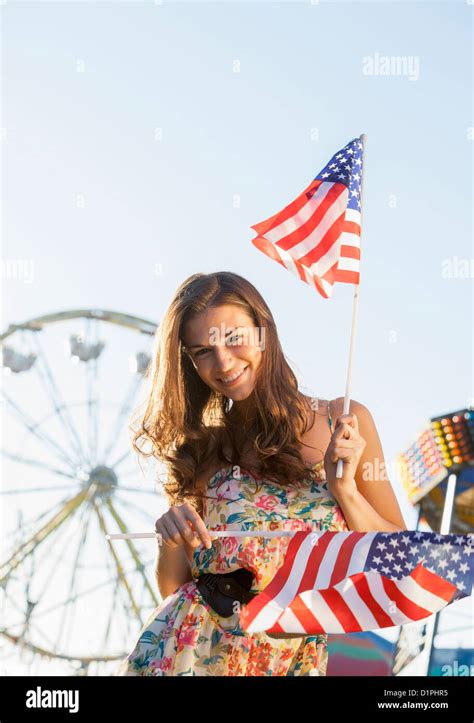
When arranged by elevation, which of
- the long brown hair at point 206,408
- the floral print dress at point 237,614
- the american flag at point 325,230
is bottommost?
the floral print dress at point 237,614

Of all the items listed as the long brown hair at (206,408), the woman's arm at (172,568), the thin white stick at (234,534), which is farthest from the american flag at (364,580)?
the woman's arm at (172,568)

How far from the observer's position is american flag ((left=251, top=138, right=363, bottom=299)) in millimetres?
3930

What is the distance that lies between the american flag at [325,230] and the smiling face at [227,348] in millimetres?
538

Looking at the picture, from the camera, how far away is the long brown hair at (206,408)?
343 cm

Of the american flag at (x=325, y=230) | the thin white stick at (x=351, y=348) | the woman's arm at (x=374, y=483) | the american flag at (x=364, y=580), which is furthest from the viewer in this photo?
the american flag at (x=325, y=230)

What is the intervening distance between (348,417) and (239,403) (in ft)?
2.09

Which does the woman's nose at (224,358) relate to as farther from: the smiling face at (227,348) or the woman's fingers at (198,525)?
the woman's fingers at (198,525)

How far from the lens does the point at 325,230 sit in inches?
157

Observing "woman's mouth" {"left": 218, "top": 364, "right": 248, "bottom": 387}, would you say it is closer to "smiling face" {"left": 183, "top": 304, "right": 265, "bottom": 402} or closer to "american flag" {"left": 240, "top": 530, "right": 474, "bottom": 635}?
"smiling face" {"left": 183, "top": 304, "right": 265, "bottom": 402}

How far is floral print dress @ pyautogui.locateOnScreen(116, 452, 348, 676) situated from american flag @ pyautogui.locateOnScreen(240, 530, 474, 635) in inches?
7.6

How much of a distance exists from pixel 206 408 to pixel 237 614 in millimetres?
856

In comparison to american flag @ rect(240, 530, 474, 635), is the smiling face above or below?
above

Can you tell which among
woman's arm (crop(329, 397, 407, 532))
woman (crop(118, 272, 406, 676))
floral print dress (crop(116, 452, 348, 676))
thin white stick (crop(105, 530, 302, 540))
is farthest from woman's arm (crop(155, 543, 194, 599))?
woman's arm (crop(329, 397, 407, 532))
